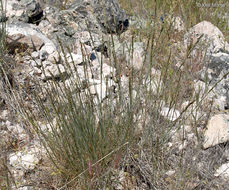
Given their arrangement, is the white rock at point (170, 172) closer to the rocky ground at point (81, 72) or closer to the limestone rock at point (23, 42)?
the rocky ground at point (81, 72)

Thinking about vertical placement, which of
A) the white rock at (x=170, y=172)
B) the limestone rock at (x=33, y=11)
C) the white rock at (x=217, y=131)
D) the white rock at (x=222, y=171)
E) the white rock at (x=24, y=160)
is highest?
the limestone rock at (x=33, y=11)

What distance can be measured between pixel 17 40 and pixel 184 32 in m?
2.08

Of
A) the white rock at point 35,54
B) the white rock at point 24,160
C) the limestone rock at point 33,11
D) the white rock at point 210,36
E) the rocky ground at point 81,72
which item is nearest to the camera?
the rocky ground at point 81,72

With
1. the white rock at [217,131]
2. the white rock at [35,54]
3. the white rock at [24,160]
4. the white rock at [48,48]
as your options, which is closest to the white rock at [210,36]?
the white rock at [217,131]

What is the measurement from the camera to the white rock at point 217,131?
6.31ft

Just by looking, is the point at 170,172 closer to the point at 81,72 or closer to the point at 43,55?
the point at 81,72

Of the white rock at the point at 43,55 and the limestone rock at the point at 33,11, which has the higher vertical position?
the limestone rock at the point at 33,11

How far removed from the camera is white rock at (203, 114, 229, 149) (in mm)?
1922

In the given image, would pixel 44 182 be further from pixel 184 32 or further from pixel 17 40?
pixel 184 32

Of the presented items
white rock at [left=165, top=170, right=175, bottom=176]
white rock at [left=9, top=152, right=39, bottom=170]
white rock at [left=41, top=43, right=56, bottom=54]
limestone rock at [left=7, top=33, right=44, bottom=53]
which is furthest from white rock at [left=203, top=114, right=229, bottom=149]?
limestone rock at [left=7, top=33, right=44, bottom=53]

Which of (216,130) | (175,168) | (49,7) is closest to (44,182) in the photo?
(175,168)

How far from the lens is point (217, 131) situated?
1974mm

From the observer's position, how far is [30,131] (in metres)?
2.12

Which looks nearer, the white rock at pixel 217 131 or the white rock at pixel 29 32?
the white rock at pixel 217 131
